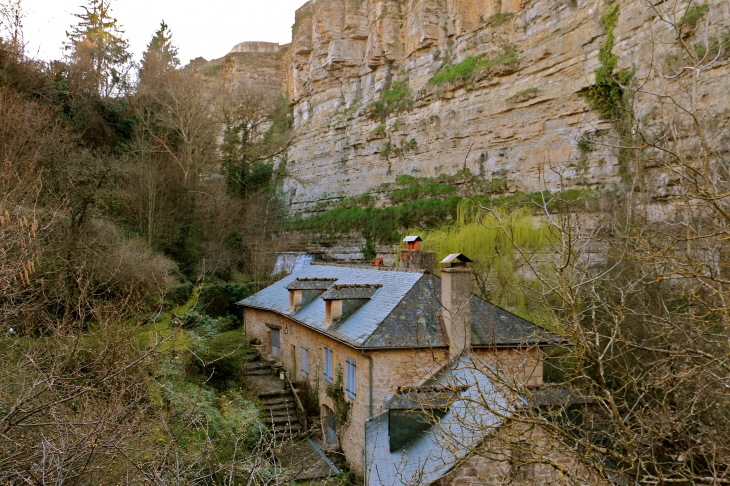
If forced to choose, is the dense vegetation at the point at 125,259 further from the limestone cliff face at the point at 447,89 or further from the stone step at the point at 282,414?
Result: the limestone cliff face at the point at 447,89

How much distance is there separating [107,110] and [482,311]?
18.3 m

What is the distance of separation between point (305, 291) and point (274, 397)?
355 cm

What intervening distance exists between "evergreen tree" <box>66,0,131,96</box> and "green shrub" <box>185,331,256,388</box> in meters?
13.0

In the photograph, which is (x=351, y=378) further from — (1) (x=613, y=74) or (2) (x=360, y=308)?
(1) (x=613, y=74)

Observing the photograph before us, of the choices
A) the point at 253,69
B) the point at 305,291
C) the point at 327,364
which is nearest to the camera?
the point at 327,364

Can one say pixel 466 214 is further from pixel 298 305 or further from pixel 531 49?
pixel 531 49

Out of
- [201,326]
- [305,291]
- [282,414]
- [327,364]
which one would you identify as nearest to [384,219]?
[305,291]

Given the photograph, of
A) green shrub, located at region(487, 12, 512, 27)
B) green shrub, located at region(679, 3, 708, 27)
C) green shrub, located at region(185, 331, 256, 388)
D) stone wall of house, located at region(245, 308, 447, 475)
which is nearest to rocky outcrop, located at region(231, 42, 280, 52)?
green shrub, located at region(487, 12, 512, 27)

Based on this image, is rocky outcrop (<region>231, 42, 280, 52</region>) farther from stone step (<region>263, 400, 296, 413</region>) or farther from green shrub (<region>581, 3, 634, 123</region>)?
stone step (<region>263, 400, 296, 413</region>)

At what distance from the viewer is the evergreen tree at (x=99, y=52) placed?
875 inches

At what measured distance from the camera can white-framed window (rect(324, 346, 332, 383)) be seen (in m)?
13.8

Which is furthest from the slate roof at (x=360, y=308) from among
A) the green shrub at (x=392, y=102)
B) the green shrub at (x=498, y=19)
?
the green shrub at (x=498, y=19)

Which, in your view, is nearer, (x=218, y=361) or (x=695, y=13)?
(x=218, y=361)

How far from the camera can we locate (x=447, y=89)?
27766mm
